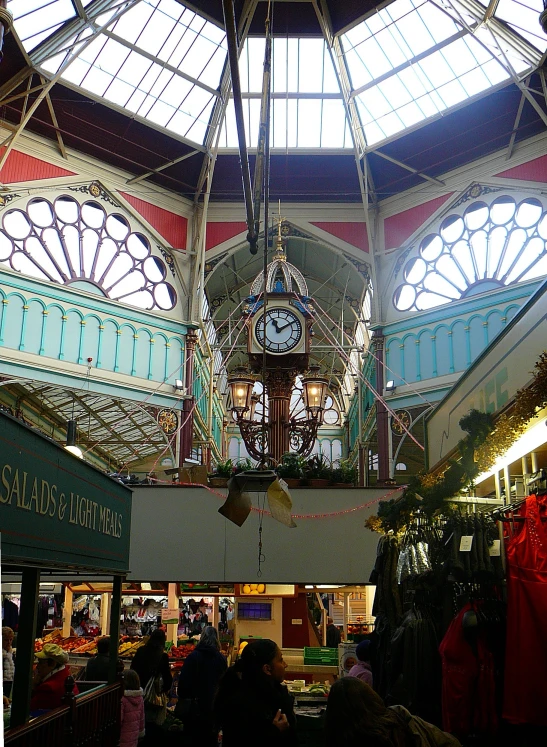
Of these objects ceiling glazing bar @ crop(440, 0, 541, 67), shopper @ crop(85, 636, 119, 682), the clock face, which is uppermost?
ceiling glazing bar @ crop(440, 0, 541, 67)

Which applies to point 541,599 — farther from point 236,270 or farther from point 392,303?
point 236,270

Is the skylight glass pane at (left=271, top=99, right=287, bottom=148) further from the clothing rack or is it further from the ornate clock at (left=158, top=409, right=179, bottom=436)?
the clothing rack

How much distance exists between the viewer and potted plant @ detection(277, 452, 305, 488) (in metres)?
12.0

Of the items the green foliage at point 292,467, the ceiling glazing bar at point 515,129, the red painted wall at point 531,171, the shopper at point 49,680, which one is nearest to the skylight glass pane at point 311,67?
the ceiling glazing bar at point 515,129

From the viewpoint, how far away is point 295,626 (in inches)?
496

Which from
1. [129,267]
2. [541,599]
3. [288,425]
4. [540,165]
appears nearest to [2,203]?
[129,267]

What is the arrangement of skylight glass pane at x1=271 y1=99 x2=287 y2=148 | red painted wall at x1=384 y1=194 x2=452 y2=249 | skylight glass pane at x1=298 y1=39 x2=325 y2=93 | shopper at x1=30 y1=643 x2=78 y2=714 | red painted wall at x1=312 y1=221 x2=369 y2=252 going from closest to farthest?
shopper at x1=30 y1=643 x2=78 y2=714 < skylight glass pane at x1=298 y1=39 x2=325 y2=93 < skylight glass pane at x1=271 y1=99 x2=287 y2=148 < red painted wall at x1=384 y1=194 x2=452 y2=249 < red painted wall at x1=312 y1=221 x2=369 y2=252

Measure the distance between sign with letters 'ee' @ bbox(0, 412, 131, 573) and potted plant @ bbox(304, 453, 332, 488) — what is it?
21.4 feet

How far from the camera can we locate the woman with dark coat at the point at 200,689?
639cm

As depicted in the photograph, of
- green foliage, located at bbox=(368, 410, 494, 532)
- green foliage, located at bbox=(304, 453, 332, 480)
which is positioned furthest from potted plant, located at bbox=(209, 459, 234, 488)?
green foliage, located at bbox=(368, 410, 494, 532)

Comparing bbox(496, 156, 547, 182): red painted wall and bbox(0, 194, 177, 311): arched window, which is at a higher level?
bbox(496, 156, 547, 182): red painted wall

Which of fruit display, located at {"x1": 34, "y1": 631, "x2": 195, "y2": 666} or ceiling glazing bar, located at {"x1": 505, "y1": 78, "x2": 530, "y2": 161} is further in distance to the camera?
ceiling glazing bar, located at {"x1": 505, "y1": 78, "x2": 530, "y2": 161}

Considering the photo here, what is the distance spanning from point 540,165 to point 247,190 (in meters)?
11.8

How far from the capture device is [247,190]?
23.4ft
